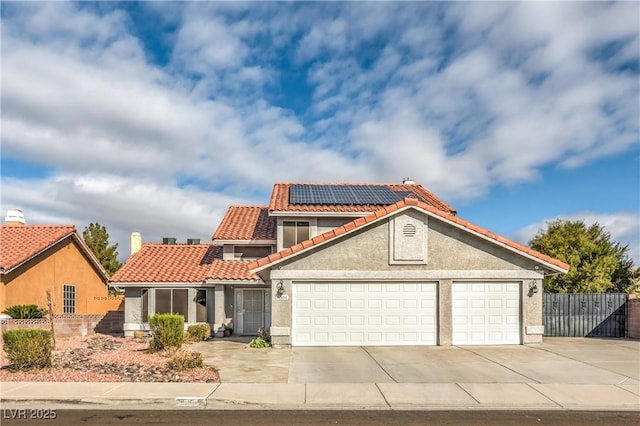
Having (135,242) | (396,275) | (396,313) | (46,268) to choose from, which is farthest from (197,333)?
(135,242)

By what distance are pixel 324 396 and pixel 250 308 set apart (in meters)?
12.8

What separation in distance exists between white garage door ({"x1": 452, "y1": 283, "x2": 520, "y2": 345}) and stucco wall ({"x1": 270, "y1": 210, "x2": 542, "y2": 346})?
0.89ft

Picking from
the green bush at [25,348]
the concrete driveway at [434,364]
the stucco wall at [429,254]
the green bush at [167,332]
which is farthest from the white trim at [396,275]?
the green bush at [25,348]

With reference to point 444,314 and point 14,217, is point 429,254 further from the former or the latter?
point 14,217

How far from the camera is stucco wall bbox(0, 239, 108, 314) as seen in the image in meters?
22.6

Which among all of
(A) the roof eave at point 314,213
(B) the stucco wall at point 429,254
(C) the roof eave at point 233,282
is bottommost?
(C) the roof eave at point 233,282

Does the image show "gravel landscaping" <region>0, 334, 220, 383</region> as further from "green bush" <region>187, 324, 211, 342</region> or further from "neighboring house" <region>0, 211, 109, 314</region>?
"neighboring house" <region>0, 211, 109, 314</region>

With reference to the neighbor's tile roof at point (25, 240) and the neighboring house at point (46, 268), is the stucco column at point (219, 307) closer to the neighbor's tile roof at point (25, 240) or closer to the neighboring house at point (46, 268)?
the neighboring house at point (46, 268)

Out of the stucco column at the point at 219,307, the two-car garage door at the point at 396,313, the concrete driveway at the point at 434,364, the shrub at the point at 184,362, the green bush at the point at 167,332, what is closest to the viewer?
the concrete driveway at the point at 434,364

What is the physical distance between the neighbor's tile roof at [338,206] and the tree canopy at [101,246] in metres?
17.1

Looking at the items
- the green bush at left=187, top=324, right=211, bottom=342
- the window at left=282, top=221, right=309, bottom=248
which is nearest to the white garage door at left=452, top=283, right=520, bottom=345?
the window at left=282, top=221, right=309, bottom=248

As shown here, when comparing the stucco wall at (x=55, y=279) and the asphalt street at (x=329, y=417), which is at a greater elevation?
the stucco wall at (x=55, y=279)

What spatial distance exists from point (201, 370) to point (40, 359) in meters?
4.30

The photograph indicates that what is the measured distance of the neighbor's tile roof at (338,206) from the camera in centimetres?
2294
